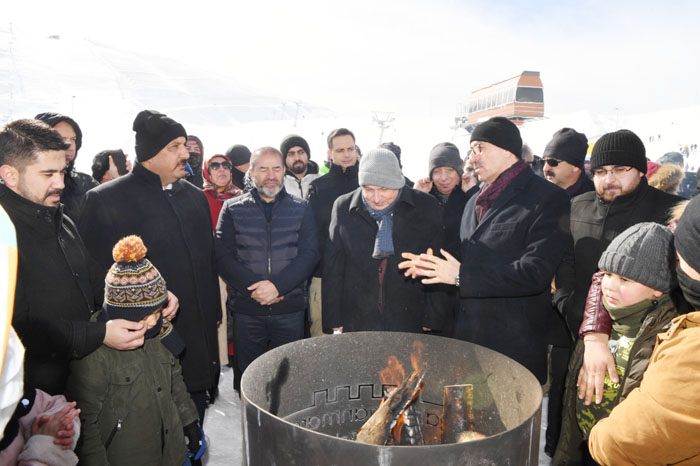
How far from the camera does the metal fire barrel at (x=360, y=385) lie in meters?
1.85

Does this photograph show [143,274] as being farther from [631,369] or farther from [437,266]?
[631,369]

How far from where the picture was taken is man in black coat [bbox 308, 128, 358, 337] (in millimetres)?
4395

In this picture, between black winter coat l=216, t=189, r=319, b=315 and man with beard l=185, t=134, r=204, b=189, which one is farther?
man with beard l=185, t=134, r=204, b=189

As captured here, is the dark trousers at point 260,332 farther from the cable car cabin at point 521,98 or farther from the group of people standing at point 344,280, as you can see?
the cable car cabin at point 521,98

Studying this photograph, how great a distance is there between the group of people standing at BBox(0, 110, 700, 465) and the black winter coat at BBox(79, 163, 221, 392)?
0.04ft

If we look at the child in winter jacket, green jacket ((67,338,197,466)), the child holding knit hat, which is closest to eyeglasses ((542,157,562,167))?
the child in winter jacket

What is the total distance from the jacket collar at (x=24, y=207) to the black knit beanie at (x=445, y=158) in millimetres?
3228

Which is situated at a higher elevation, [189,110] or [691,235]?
[189,110]

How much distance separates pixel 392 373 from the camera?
229cm

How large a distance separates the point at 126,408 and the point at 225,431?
1457 mm

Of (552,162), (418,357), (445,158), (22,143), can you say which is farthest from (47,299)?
(552,162)

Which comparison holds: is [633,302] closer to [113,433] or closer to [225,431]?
[113,433]

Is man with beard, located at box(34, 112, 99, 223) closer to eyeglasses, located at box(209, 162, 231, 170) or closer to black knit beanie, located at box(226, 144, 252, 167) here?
eyeglasses, located at box(209, 162, 231, 170)

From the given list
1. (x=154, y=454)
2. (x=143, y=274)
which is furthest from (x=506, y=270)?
(x=154, y=454)
